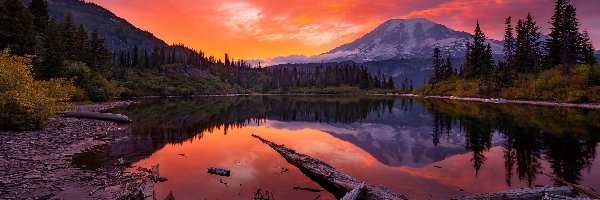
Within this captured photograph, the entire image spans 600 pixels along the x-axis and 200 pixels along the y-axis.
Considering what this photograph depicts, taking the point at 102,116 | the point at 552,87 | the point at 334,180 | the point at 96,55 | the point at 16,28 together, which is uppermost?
the point at 16,28

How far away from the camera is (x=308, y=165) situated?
19531 millimetres

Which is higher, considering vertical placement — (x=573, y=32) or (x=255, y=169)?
(x=573, y=32)

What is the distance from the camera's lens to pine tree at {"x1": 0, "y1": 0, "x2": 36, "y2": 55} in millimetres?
52656

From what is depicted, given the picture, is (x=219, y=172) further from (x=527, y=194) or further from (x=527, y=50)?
(x=527, y=50)

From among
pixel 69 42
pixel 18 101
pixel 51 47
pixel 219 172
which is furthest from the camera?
pixel 69 42

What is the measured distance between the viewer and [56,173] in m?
16.8

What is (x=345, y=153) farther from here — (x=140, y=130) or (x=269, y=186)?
(x=140, y=130)

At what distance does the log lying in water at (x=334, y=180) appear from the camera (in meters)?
13.5

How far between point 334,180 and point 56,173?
1207 centimetres

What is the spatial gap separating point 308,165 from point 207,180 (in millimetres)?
5046

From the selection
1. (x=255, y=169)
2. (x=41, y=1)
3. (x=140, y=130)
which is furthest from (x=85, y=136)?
(x=41, y=1)

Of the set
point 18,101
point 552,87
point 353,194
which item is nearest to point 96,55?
point 18,101

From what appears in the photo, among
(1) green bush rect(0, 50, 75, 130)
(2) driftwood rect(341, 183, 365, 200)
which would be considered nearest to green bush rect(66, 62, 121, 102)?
(1) green bush rect(0, 50, 75, 130)

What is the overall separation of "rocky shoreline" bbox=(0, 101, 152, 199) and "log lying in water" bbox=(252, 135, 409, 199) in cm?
722
